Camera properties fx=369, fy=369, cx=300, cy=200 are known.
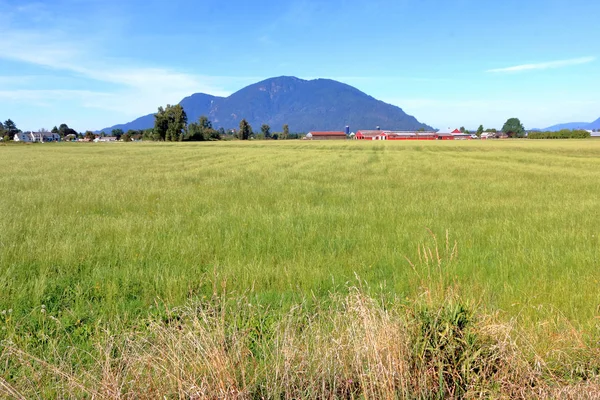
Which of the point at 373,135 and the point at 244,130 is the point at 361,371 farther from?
the point at 373,135

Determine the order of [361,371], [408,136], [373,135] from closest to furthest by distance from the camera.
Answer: [361,371] → [408,136] → [373,135]

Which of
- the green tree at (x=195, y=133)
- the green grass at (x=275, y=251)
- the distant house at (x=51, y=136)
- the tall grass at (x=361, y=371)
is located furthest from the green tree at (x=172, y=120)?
the tall grass at (x=361, y=371)

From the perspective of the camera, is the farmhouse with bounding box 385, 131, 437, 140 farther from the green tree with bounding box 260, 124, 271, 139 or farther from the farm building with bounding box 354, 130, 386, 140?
the green tree with bounding box 260, 124, 271, 139

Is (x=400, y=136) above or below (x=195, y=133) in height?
below

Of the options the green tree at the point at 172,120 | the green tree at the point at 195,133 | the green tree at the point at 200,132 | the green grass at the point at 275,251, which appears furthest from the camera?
the green tree at the point at 200,132

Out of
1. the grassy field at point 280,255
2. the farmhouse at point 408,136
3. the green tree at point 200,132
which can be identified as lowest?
the grassy field at point 280,255

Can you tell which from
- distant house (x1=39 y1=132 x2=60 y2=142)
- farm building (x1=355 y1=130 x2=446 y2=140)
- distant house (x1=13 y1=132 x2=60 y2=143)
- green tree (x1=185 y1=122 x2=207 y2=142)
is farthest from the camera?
distant house (x1=39 y1=132 x2=60 y2=142)

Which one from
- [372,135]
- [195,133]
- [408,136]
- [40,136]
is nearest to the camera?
[195,133]

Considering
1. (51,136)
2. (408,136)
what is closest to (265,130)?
(408,136)

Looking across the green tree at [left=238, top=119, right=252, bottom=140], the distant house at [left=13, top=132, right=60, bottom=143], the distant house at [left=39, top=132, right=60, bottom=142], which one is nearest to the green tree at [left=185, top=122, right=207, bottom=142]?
the green tree at [left=238, top=119, right=252, bottom=140]

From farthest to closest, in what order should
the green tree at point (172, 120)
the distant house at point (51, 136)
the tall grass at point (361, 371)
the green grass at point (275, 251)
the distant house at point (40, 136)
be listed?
1. the distant house at point (51, 136)
2. the distant house at point (40, 136)
3. the green tree at point (172, 120)
4. the green grass at point (275, 251)
5. the tall grass at point (361, 371)

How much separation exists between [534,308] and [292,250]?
3827mm

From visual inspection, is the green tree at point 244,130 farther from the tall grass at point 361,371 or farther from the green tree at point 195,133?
the tall grass at point 361,371

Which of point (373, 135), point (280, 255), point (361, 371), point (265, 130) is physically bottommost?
point (280, 255)
